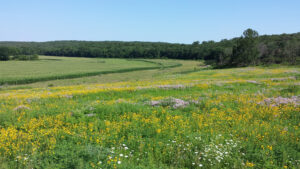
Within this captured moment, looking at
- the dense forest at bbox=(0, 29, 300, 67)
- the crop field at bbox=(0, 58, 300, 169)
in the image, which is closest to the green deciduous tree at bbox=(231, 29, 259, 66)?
the dense forest at bbox=(0, 29, 300, 67)

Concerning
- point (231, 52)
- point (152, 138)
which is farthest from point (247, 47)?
point (152, 138)

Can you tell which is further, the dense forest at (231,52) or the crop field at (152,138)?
the dense forest at (231,52)

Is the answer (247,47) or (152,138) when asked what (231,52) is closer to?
(247,47)

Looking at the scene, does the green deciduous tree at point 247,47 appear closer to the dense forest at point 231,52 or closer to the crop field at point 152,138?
the dense forest at point 231,52

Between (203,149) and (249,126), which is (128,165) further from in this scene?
(249,126)

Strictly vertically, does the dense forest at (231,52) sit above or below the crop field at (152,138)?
above

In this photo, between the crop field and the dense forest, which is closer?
the crop field

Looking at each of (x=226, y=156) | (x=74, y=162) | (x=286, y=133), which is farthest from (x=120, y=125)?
(x=286, y=133)

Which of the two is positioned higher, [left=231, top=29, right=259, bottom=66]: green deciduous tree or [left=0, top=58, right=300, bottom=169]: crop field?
[left=231, top=29, right=259, bottom=66]: green deciduous tree

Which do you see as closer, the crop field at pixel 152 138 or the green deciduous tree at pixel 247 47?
the crop field at pixel 152 138

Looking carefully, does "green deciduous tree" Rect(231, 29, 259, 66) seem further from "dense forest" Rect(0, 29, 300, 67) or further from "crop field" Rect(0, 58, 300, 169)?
"crop field" Rect(0, 58, 300, 169)

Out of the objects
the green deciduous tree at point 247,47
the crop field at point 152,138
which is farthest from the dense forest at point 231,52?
the crop field at point 152,138

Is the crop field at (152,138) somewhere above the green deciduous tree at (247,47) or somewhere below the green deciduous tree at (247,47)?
below

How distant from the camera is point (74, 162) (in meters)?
4.97
